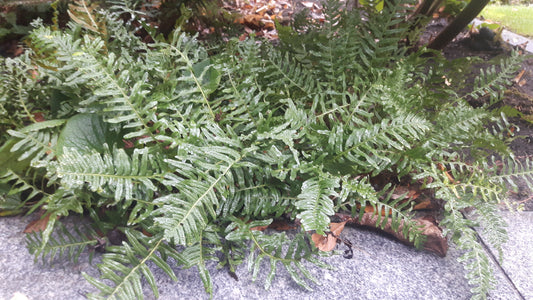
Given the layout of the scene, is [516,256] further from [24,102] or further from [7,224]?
[24,102]

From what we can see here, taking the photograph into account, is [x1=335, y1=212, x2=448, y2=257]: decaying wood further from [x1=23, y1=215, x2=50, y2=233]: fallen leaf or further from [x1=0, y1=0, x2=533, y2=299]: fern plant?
[x1=23, y1=215, x2=50, y2=233]: fallen leaf

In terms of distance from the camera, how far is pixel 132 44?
1870 mm

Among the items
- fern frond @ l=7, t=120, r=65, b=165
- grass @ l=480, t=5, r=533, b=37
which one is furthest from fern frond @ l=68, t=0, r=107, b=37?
grass @ l=480, t=5, r=533, b=37

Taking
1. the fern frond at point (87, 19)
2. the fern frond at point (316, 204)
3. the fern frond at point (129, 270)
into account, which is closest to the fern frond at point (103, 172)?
the fern frond at point (129, 270)

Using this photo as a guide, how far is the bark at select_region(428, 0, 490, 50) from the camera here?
2.31 m

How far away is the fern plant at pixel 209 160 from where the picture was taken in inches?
44.3

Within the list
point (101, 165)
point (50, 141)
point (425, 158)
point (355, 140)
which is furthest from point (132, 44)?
point (425, 158)

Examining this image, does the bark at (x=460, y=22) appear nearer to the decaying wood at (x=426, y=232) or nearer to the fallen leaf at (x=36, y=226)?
the decaying wood at (x=426, y=232)

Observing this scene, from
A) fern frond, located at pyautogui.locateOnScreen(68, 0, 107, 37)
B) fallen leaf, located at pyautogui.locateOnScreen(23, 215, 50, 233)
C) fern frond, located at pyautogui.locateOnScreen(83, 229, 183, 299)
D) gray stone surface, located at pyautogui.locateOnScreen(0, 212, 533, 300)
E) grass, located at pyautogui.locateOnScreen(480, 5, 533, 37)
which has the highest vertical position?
fern frond, located at pyautogui.locateOnScreen(68, 0, 107, 37)

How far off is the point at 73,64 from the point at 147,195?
23.4 inches

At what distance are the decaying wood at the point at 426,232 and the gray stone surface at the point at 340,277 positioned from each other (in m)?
0.03

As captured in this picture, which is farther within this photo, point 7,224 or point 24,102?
point 24,102

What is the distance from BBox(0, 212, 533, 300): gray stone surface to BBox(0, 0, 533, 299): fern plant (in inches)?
2.4

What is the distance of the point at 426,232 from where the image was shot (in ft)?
4.91
